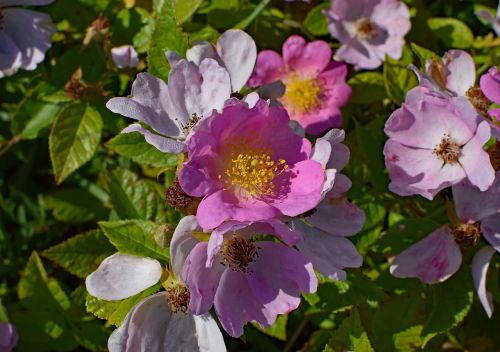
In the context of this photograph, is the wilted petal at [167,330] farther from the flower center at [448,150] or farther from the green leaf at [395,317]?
the flower center at [448,150]

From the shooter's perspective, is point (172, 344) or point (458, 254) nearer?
point (172, 344)

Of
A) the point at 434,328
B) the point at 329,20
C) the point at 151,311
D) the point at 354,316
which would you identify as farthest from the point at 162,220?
the point at 329,20

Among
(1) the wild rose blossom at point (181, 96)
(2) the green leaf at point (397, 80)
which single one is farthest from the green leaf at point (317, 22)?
(1) the wild rose blossom at point (181, 96)

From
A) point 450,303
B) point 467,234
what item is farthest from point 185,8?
point 450,303

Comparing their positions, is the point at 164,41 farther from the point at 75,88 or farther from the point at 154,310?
the point at 154,310

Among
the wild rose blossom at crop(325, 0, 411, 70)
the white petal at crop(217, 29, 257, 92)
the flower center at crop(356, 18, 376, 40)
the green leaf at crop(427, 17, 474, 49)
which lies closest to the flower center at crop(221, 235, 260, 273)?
the white petal at crop(217, 29, 257, 92)

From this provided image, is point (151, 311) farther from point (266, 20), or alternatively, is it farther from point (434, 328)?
point (266, 20)
